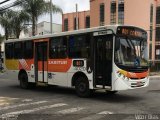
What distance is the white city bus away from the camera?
1330 cm

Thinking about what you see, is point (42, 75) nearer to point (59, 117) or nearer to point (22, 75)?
point (22, 75)

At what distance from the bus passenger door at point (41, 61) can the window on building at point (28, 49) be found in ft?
1.66

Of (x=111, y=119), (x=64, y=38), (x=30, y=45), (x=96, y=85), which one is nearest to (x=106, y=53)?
(x=96, y=85)

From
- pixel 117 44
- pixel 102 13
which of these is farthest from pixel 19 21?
pixel 117 44

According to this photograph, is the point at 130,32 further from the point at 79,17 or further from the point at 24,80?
the point at 79,17

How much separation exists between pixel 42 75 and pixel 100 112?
6862 mm

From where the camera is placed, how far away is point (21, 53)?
62.3 feet

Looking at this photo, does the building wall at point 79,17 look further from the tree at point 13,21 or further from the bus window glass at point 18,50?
the bus window glass at point 18,50

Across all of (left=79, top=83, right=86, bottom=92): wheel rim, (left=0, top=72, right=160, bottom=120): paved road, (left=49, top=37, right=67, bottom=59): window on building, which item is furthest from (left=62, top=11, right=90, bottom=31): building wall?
(left=79, top=83, right=86, bottom=92): wheel rim

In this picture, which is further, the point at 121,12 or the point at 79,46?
the point at 121,12

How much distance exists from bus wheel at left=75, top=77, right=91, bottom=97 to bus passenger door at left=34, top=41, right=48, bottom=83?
2.57 meters

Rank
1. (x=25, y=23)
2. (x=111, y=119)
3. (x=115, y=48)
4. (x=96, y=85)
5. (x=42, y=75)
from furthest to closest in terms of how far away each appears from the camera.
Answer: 1. (x=25, y=23)
2. (x=42, y=75)
3. (x=96, y=85)
4. (x=115, y=48)
5. (x=111, y=119)

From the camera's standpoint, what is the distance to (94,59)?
14.1 meters

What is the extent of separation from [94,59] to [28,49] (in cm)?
549
